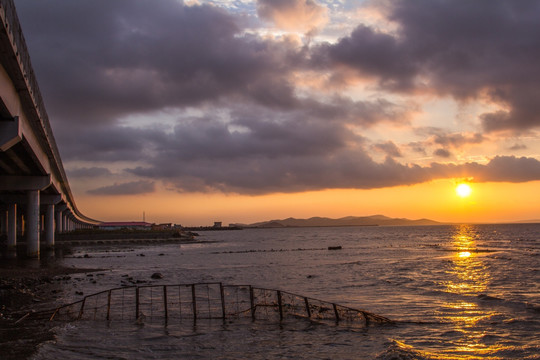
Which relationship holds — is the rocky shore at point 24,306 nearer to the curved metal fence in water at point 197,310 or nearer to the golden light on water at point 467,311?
the curved metal fence in water at point 197,310

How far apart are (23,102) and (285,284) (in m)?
22.0

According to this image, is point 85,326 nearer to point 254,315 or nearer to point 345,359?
point 254,315

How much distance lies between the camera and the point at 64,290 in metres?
28.6

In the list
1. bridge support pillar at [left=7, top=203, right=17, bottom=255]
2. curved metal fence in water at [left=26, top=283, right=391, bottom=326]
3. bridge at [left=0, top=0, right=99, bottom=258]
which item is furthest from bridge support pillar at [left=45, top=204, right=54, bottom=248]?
curved metal fence in water at [left=26, top=283, right=391, bottom=326]

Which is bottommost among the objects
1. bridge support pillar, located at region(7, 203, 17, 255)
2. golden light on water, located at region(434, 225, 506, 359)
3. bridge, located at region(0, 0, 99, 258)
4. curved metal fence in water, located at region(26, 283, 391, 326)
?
golden light on water, located at region(434, 225, 506, 359)

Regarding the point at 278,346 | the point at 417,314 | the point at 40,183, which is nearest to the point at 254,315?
the point at 278,346

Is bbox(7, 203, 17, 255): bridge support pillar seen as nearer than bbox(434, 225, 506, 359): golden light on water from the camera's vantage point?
No

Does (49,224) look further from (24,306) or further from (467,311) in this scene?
(467,311)

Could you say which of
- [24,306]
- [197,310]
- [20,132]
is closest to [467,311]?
[197,310]

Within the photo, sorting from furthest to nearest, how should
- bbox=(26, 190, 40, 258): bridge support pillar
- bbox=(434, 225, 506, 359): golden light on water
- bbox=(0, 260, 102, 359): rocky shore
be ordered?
1. bbox=(26, 190, 40, 258): bridge support pillar
2. bbox=(434, 225, 506, 359): golden light on water
3. bbox=(0, 260, 102, 359): rocky shore

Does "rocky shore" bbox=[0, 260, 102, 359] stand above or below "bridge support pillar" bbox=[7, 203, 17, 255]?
below

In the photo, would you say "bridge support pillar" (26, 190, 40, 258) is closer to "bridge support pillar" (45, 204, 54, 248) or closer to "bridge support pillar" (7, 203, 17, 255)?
"bridge support pillar" (7, 203, 17, 255)

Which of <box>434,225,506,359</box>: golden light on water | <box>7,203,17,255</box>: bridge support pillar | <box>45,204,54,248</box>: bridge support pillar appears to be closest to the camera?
<box>434,225,506,359</box>: golden light on water

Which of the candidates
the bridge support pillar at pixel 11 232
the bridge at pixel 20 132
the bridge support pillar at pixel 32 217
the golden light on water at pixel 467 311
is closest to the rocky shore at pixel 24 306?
the bridge at pixel 20 132
